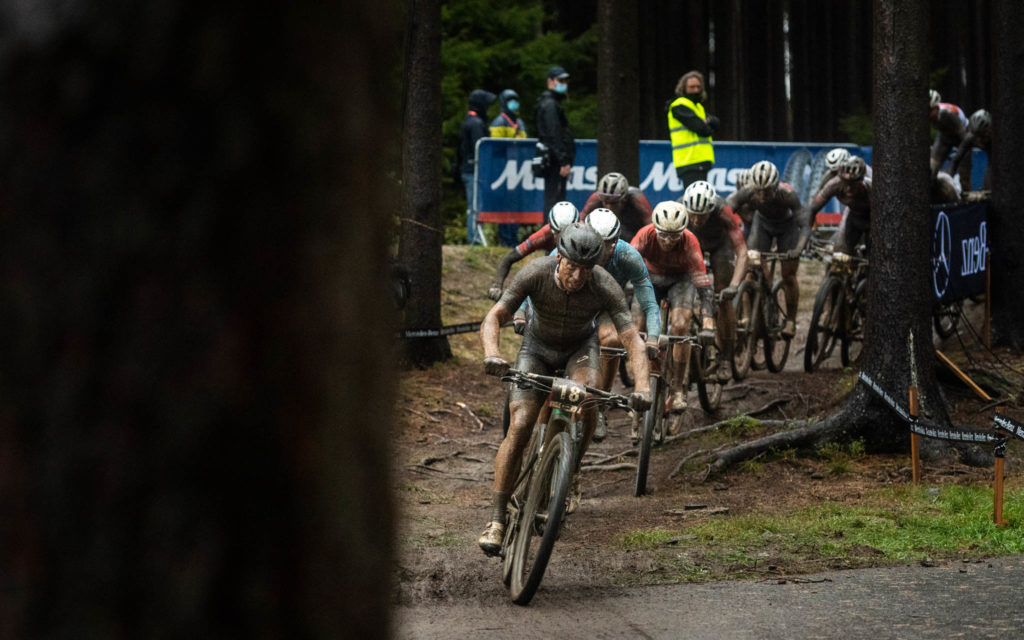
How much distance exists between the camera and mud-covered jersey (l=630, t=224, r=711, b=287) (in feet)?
35.6

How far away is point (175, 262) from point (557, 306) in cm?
630

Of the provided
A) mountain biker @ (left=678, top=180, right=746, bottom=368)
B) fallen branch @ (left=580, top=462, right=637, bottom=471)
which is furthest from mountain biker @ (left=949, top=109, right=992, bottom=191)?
fallen branch @ (left=580, top=462, right=637, bottom=471)

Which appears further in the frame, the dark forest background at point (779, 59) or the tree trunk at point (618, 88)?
the dark forest background at point (779, 59)

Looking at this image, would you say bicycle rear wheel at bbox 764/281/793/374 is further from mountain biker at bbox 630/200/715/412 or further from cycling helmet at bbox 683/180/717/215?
mountain biker at bbox 630/200/715/412

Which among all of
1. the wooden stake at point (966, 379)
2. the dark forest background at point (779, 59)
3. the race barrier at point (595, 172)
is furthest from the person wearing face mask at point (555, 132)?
the dark forest background at point (779, 59)

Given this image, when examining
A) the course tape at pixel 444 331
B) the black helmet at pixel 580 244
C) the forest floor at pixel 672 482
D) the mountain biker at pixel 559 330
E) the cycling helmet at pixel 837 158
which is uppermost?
the cycling helmet at pixel 837 158

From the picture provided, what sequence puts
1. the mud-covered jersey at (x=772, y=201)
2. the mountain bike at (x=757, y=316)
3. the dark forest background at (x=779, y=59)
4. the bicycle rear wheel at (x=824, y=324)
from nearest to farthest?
the mountain bike at (x=757, y=316)
the bicycle rear wheel at (x=824, y=324)
the mud-covered jersey at (x=772, y=201)
the dark forest background at (x=779, y=59)

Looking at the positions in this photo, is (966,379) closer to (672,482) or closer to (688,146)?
(672,482)

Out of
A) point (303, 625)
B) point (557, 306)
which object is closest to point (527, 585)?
point (557, 306)

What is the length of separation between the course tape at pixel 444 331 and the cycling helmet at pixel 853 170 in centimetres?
451

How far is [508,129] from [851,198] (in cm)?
576

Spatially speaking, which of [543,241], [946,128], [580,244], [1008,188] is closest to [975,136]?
[946,128]

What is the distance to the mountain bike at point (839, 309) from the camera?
13359 millimetres

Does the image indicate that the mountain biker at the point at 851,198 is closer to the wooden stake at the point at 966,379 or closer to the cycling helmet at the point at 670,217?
the wooden stake at the point at 966,379
